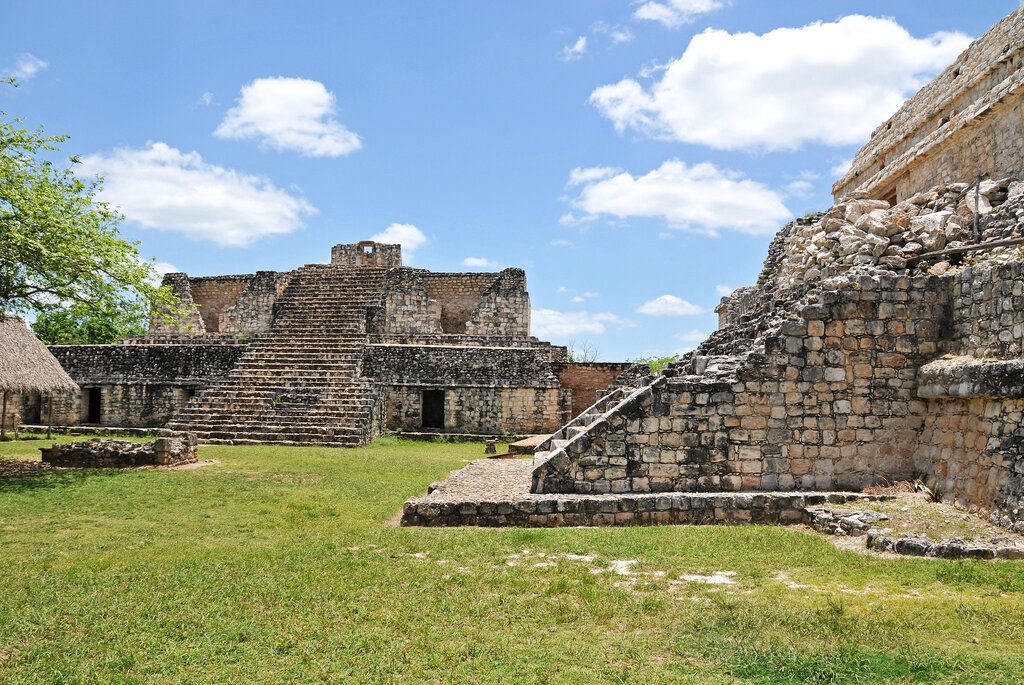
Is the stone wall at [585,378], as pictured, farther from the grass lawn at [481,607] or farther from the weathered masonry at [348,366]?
the grass lawn at [481,607]

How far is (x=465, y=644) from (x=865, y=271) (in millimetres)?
6772

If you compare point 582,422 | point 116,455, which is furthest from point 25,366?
point 582,422

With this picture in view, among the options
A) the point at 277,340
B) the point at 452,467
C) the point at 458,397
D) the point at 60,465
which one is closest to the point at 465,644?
the point at 452,467

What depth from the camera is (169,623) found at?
4695mm

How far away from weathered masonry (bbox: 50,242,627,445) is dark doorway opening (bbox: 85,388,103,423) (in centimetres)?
4

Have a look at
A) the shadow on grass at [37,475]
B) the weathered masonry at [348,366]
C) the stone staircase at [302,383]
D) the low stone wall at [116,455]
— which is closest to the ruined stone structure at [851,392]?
the shadow on grass at [37,475]

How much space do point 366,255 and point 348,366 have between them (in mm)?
8119

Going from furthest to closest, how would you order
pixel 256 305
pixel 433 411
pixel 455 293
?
pixel 256 305 → pixel 455 293 → pixel 433 411

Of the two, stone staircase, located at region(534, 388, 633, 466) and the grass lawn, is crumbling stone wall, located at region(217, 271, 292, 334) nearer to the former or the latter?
stone staircase, located at region(534, 388, 633, 466)

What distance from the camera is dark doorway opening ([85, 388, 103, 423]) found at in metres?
23.6

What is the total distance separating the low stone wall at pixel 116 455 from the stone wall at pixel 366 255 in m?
14.7

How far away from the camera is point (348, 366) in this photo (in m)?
21.2

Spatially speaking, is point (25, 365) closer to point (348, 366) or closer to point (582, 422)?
point (348, 366)

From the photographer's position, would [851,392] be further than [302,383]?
No
